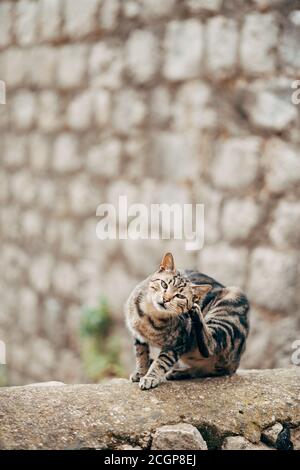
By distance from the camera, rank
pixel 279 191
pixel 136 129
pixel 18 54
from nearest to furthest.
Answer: pixel 279 191 → pixel 136 129 → pixel 18 54

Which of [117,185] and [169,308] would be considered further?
[117,185]

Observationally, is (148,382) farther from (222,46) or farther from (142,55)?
(142,55)

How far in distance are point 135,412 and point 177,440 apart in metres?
0.19

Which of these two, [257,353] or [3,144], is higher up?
[3,144]

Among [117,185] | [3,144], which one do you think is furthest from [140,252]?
[3,144]

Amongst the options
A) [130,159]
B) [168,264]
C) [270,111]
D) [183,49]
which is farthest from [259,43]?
[168,264]

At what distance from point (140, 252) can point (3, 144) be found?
4.89 ft

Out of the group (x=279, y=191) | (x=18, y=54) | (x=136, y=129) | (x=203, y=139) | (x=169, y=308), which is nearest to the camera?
(x=169, y=308)

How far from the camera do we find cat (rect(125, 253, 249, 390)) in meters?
2.50

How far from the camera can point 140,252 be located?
434 cm

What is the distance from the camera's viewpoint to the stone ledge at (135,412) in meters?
2.32

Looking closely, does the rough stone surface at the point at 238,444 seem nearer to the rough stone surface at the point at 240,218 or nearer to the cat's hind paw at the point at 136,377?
the cat's hind paw at the point at 136,377
